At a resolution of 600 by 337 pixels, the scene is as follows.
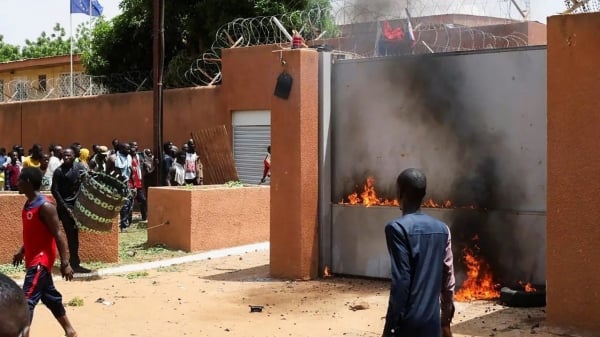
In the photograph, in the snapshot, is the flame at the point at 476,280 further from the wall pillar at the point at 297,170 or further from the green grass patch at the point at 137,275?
the green grass patch at the point at 137,275

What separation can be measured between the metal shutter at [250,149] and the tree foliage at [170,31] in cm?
479

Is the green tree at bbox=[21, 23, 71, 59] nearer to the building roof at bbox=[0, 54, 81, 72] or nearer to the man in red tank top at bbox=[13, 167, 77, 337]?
the building roof at bbox=[0, 54, 81, 72]

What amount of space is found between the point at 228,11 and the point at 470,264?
14.8 metres

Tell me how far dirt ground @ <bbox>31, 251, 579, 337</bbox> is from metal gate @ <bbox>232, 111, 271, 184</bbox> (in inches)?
283

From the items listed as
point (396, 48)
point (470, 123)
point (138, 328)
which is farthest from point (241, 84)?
point (138, 328)

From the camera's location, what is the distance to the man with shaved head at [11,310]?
6.11 ft

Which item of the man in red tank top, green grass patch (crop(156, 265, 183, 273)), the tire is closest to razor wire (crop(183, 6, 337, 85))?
green grass patch (crop(156, 265, 183, 273))

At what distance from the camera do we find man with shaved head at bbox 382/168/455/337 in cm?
409

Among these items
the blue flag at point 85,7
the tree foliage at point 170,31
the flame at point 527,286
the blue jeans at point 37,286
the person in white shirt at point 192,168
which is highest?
the blue flag at point 85,7

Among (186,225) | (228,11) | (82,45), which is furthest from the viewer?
(82,45)

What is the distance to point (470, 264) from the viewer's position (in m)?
8.55

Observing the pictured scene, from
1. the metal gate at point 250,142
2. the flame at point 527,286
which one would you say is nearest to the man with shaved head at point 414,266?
the flame at point 527,286

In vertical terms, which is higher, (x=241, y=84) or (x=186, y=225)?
(x=241, y=84)

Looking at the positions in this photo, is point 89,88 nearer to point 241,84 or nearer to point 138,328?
point 241,84
